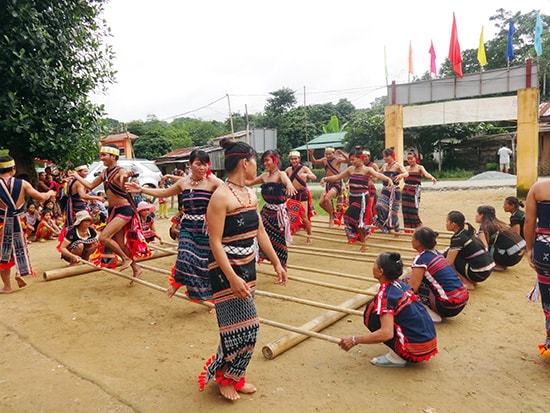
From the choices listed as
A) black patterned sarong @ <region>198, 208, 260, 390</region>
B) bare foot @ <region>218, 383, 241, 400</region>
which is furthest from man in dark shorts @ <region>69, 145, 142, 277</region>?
bare foot @ <region>218, 383, 241, 400</region>

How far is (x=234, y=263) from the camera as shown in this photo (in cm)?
288

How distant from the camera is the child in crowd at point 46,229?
418 inches

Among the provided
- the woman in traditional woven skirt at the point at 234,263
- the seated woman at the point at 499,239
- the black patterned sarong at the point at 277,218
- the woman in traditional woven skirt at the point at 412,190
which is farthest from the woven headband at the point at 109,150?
the woman in traditional woven skirt at the point at 412,190

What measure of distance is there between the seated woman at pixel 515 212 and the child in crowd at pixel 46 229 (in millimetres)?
10291

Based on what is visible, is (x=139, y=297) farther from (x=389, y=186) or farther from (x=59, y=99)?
(x=59, y=99)

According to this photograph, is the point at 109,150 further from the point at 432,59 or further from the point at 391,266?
the point at 432,59

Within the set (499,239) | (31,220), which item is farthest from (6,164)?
(499,239)

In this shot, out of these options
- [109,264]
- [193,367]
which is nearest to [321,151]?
[109,264]

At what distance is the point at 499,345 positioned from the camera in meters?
3.79

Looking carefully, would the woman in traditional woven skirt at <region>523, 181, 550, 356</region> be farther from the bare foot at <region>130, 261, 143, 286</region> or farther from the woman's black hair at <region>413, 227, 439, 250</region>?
the bare foot at <region>130, 261, 143, 286</region>

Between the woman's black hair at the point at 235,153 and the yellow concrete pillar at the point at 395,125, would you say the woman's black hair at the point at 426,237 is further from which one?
the yellow concrete pillar at the point at 395,125

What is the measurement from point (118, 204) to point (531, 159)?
12.6 meters

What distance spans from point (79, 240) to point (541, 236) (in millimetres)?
6801

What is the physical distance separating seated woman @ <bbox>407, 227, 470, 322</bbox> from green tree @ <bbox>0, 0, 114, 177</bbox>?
8545 mm
